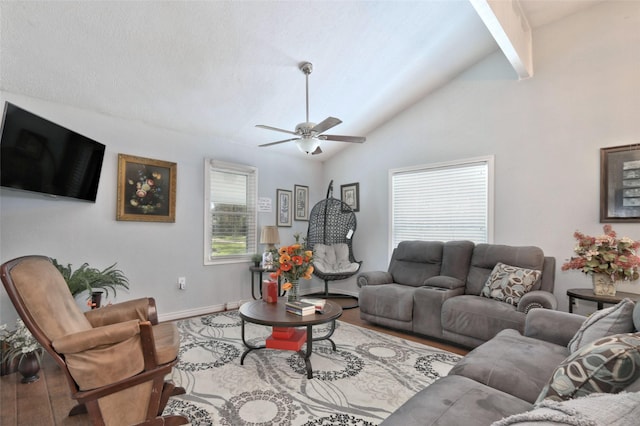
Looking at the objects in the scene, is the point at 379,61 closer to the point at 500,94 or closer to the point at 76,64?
the point at 500,94

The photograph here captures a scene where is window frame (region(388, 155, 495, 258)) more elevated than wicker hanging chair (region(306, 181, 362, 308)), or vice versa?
window frame (region(388, 155, 495, 258))

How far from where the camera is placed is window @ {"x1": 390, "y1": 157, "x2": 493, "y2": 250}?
4.02m

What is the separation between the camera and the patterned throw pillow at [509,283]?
9.80ft

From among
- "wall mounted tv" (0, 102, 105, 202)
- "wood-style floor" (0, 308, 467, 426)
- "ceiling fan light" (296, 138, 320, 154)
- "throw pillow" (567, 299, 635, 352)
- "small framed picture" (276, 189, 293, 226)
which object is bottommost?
"wood-style floor" (0, 308, 467, 426)

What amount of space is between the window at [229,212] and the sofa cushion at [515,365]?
354cm

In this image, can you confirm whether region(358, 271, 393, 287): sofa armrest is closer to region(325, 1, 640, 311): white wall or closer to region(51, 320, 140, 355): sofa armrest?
region(325, 1, 640, 311): white wall

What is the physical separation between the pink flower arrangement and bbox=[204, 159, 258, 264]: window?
3.91 meters

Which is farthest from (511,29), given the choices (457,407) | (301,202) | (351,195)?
(301,202)

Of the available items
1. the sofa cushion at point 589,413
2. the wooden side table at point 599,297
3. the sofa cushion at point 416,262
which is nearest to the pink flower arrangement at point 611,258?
the wooden side table at point 599,297

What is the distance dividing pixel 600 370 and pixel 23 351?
11.2 ft

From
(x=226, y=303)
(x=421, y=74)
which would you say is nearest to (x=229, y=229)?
(x=226, y=303)

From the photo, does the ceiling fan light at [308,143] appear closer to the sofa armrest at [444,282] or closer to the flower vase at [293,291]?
the flower vase at [293,291]

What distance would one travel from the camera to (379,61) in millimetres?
3523

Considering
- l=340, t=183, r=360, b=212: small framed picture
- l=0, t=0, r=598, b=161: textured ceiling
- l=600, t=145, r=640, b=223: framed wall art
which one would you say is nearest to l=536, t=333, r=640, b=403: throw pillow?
l=600, t=145, r=640, b=223: framed wall art
